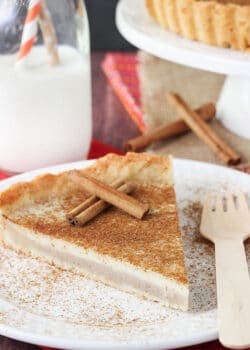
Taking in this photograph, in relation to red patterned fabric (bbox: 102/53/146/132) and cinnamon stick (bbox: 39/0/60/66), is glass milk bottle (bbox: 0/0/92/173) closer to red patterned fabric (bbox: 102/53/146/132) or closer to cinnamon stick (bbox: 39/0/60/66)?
cinnamon stick (bbox: 39/0/60/66)

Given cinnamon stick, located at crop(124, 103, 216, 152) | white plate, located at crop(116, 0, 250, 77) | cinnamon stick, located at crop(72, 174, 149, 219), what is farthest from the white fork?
cinnamon stick, located at crop(124, 103, 216, 152)

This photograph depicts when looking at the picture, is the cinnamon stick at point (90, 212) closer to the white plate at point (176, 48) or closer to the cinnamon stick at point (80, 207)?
the cinnamon stick at point (80, 207)

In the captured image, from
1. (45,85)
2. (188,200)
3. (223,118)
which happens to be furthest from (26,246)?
(223,118)

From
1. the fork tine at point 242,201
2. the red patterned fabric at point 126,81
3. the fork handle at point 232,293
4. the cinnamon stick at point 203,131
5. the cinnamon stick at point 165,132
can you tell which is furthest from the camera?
the red patterned fabric at point 126,81

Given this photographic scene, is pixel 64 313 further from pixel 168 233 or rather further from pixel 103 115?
pixel 103 115

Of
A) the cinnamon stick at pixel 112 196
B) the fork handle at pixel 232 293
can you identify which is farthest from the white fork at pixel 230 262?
the cinnamon stick at pixel 112 196

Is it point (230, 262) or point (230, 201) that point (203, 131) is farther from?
point (230, 262)
